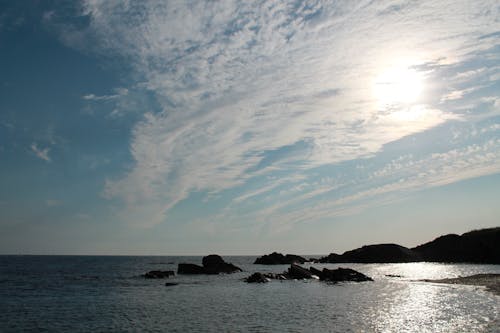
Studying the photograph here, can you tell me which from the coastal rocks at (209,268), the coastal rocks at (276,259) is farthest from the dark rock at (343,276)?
the coastal rocks at (276,259)

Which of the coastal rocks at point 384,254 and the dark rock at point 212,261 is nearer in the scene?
the dark rock at point 212,261

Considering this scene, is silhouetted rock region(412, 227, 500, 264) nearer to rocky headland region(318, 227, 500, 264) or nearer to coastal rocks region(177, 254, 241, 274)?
rocky headland region(318, 227, 500, 264)

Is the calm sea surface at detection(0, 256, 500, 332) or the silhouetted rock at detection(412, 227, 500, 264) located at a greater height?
the silhouetted rock at detection(412, 227, 500, 264)

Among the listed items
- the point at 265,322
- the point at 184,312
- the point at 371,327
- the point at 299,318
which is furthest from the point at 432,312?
the point at 184,312

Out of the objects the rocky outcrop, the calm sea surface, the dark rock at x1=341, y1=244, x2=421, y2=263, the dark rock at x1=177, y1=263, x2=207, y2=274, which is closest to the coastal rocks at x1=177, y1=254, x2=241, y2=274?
the dark rock at x1=177, y1=263, x2=207, y2=274

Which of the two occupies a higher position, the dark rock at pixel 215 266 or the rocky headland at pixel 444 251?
the rocky headland at pixel 444 251

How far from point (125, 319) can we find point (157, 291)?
22.5m

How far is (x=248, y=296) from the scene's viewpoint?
49.4 metres

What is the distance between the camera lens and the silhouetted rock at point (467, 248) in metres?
123

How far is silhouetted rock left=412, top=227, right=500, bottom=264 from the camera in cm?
12344

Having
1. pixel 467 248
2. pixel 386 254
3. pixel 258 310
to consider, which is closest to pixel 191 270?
pixel 258 310

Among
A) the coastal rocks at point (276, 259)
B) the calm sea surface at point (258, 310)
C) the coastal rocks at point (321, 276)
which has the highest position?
the coastal rocks at point (276, 259)

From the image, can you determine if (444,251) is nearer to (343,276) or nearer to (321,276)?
(321,276)

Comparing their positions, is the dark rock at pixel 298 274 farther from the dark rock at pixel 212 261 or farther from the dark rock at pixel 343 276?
the dark rock at pixel 212 261
